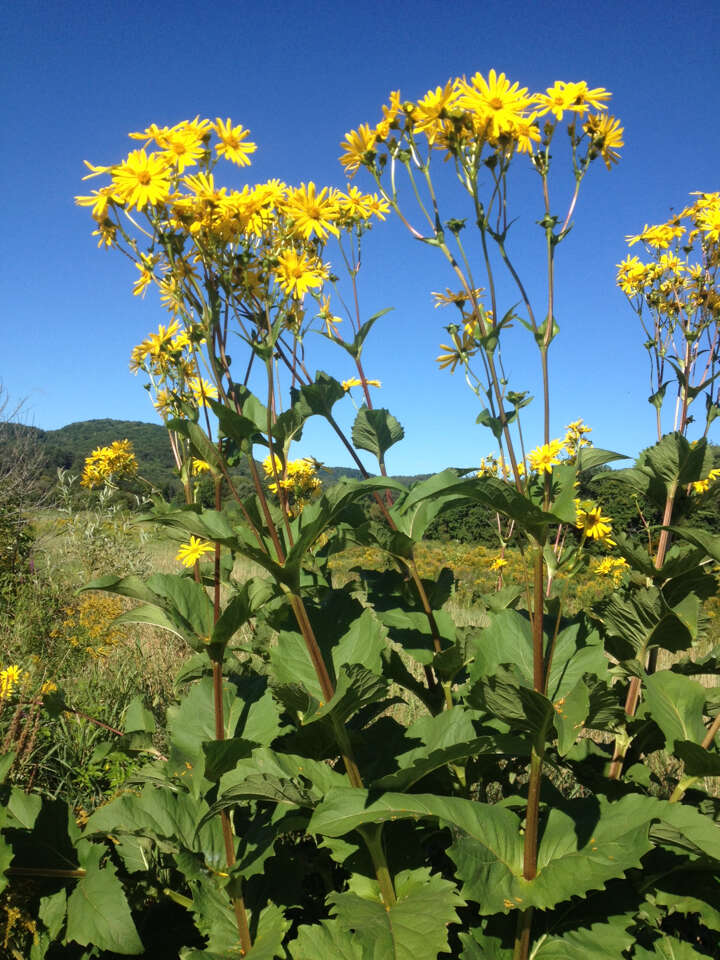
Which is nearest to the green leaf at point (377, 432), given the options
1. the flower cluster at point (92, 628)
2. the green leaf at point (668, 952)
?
the green leaf at point (668, 952)

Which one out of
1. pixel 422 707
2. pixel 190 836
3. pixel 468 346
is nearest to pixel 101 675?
pixel 422 707

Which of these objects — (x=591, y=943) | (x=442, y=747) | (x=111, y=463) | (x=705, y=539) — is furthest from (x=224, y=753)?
(x=111, y=463)

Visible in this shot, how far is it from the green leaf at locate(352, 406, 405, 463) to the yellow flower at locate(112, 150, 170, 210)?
1.16m

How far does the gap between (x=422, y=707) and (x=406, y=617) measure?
7.66 ft

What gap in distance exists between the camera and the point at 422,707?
4.49 metres

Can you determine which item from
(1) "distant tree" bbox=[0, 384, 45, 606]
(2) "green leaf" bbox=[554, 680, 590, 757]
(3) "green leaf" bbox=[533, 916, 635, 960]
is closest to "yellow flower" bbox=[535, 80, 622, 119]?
(2) "green leaf" bbox=[554, 680, 590, 757]

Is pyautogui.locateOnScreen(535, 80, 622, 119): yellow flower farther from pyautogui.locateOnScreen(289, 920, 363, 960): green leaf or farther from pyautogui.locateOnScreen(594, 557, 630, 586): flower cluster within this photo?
pyautogui.locateOnScreen(594, 557, 630, 586): flower cluster

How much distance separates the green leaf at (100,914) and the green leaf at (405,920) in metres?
0.68

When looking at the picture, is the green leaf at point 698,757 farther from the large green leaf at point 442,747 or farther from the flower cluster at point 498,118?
the flower cluster at point 498,118

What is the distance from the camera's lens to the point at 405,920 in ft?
5.63

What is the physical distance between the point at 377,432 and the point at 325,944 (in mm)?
1842

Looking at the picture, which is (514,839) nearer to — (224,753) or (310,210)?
(224,753)

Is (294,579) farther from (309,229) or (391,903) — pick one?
(309,229)

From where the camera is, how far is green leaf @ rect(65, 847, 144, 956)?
6.24 ft
